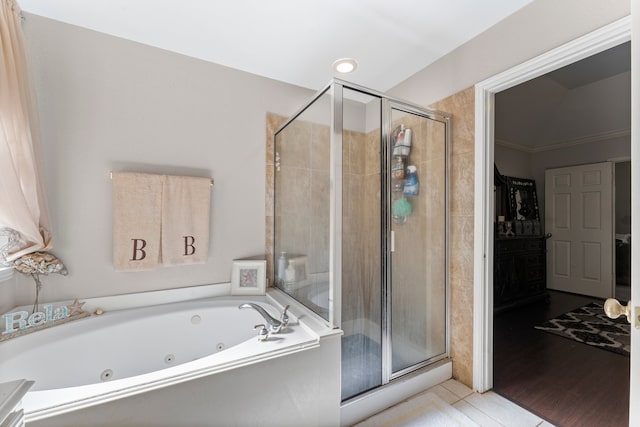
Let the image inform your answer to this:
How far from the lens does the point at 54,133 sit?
1631 millimetres

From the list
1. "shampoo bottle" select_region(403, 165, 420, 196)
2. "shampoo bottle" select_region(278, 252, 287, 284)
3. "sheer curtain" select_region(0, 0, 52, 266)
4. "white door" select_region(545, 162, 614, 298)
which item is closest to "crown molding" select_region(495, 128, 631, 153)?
"white door" select_region(545, 162, 614, 298)

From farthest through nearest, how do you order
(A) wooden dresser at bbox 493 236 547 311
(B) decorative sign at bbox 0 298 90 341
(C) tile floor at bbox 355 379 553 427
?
1. (A) wooden dresser at bbox 493 236 547 311
2. (C) tile floor at bbox 355 379 553 427
3. (B) decorative sign at bbox 0 298 90 341

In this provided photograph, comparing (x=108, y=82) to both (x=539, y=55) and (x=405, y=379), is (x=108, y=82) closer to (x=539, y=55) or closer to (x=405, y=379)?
(x=539, y=55)

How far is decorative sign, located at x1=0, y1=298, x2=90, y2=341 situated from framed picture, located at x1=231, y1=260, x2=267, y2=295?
902mm

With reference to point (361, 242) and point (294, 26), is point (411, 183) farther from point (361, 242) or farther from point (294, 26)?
point (294, 26)

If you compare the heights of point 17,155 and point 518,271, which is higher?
point 17,155

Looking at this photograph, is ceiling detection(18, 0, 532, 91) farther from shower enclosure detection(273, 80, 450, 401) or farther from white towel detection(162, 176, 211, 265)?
white towel detection(162, 176, 211, 265)

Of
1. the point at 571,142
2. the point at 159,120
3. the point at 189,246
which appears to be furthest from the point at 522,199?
the point at 159,120

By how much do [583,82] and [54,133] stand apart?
5.08 metres

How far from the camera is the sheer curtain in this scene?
1276 millimetres

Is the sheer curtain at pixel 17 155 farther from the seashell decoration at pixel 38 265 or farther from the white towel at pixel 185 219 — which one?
the white towel at pixel 185 219

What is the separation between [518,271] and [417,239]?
7.55 ft

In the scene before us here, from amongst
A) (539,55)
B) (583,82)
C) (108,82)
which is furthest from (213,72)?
(583,82)

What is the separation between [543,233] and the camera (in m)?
4.23
